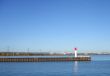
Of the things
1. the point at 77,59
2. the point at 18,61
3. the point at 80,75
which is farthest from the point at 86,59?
the point at 80,75

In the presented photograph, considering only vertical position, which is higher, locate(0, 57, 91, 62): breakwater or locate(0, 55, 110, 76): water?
locate(0, 57, 91, 62): breakwater

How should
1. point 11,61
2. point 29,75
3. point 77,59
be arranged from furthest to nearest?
point 77,59 → point 11,61 → point 29,75

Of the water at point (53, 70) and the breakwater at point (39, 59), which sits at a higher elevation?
the breakwater at point (39, 59)

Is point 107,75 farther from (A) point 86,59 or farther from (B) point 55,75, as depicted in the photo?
(A) point 86,59

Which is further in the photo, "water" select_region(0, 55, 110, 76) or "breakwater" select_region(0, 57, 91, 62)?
"breakwater" select_region(0, 57, 91, 62)

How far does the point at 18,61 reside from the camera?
8906 cm

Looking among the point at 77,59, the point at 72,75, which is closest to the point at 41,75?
the point at 72,75

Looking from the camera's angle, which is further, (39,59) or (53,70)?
(39,59)

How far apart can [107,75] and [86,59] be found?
50.6m

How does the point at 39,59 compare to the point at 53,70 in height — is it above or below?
above

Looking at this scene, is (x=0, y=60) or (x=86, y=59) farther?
(x=86, y=59)

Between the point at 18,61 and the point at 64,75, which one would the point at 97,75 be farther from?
the point at 18,61

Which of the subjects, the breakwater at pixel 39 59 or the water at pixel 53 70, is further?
the breakwater at pixel 39 59

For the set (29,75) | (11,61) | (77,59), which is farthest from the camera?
(77,59)
